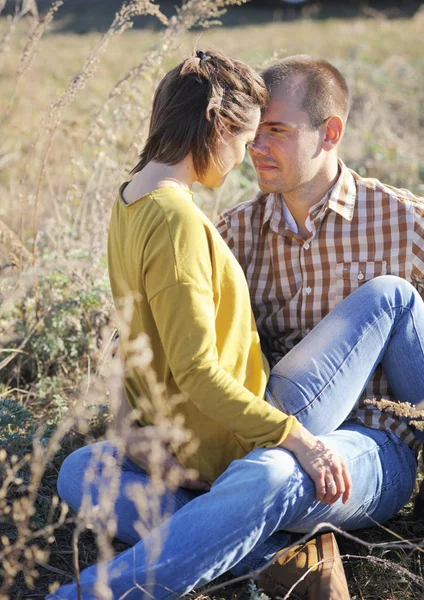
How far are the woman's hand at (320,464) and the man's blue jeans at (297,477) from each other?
27 mm

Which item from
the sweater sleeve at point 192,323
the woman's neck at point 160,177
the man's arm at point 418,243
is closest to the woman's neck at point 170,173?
the woman's neck at point 160,177

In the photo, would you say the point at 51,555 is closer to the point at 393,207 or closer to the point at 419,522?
the point at 419,522

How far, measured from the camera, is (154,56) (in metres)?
3.53

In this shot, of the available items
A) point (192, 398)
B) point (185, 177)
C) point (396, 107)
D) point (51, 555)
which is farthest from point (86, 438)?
point (396, 107)

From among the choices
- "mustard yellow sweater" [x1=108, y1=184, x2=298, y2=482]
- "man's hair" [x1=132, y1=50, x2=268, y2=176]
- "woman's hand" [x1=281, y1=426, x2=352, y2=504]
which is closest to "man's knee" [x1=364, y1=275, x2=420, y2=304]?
"mustard yellow sweater" [x1=108, y1=184, x2=298, y2=482]

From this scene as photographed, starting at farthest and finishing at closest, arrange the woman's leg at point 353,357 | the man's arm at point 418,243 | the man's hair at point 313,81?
the man's hair at point 313,81, the man's arm at point 418,243, the woman's leg at point 353,357

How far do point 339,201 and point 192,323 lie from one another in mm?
1110

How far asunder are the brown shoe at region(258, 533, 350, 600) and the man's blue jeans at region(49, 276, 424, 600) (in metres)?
0.07

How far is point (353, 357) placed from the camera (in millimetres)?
2641

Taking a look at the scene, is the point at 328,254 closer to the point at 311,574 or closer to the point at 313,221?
the point at 313,221

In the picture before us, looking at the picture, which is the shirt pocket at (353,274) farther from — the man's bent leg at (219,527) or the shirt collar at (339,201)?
the man's bent leg at (219,527)

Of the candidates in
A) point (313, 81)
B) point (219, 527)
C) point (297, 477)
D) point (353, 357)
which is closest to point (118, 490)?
point (219, 527)

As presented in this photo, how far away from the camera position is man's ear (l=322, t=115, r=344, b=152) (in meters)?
3.08

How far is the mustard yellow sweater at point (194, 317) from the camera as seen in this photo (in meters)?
2.16
